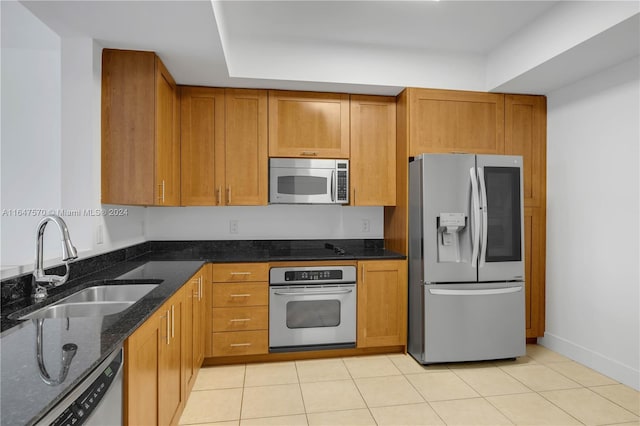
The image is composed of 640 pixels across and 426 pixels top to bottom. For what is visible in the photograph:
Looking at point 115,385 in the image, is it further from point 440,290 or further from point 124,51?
point 440,290

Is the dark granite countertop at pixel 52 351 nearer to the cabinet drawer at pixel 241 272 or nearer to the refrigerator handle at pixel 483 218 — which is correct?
the cabinet drawer at pixel 241 272

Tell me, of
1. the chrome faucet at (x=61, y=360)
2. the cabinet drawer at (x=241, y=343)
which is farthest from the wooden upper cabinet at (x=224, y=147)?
the chrome faucet at (x=61, y=360)

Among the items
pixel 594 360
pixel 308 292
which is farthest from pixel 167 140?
pixel 594 360

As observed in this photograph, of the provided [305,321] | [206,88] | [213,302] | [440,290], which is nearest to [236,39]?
[206,88]

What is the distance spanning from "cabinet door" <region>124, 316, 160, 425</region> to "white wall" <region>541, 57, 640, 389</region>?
3.08 metres

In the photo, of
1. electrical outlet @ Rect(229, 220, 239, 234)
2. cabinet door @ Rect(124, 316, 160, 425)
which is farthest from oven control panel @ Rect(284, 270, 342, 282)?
cabinet door @ Rect(124, 316, 160, 425)

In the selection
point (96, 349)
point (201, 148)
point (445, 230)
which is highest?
point (201, 148)

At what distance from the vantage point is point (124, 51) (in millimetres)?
2449

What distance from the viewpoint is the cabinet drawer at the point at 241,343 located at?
9.61 feet

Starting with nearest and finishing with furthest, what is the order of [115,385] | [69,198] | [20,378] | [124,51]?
[20,378], [115,385], [69,198], [124,51]

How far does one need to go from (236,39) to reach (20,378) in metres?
2.71

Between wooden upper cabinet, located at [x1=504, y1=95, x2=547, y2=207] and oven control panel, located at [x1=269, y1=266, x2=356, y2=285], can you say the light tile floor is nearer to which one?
oven control panel, located at [x1=269, y1=266, x2=356, y2=285]

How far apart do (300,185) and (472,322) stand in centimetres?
180

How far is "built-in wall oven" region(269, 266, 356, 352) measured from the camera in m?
2.99
